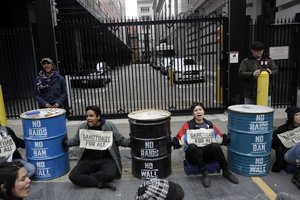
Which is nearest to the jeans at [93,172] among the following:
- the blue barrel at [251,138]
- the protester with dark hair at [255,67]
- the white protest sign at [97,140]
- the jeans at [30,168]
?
the white protest sign at [97,140]

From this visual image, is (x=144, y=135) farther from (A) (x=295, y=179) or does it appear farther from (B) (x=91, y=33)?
(B) (x=91, y=33)

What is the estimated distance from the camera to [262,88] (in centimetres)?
523

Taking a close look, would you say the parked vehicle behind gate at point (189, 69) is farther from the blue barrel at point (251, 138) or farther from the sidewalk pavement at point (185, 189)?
the sidewalk pavement at point (185, 189)

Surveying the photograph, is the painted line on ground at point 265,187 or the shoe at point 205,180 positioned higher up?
the shoe at point 205,180

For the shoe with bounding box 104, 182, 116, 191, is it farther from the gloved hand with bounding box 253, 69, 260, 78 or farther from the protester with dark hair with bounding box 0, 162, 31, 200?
the gloved hand with bounding box 253, 69, 260, 78

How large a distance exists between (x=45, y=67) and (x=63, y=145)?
5.84ft

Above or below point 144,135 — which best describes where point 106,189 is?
below

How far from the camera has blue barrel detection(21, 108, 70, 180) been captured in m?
4.50

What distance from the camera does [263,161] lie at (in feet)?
14.7

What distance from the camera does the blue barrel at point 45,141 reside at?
4.50 m

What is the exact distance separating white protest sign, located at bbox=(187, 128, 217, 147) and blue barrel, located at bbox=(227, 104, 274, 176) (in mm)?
410

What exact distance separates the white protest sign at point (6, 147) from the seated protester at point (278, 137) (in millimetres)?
4036

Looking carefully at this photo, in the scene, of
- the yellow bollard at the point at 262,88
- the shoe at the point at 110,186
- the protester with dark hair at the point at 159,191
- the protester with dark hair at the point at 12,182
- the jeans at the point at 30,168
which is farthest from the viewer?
the yellow bollard at the point at 262,88

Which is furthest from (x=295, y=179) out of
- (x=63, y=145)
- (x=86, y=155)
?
(x=63, y=145)
